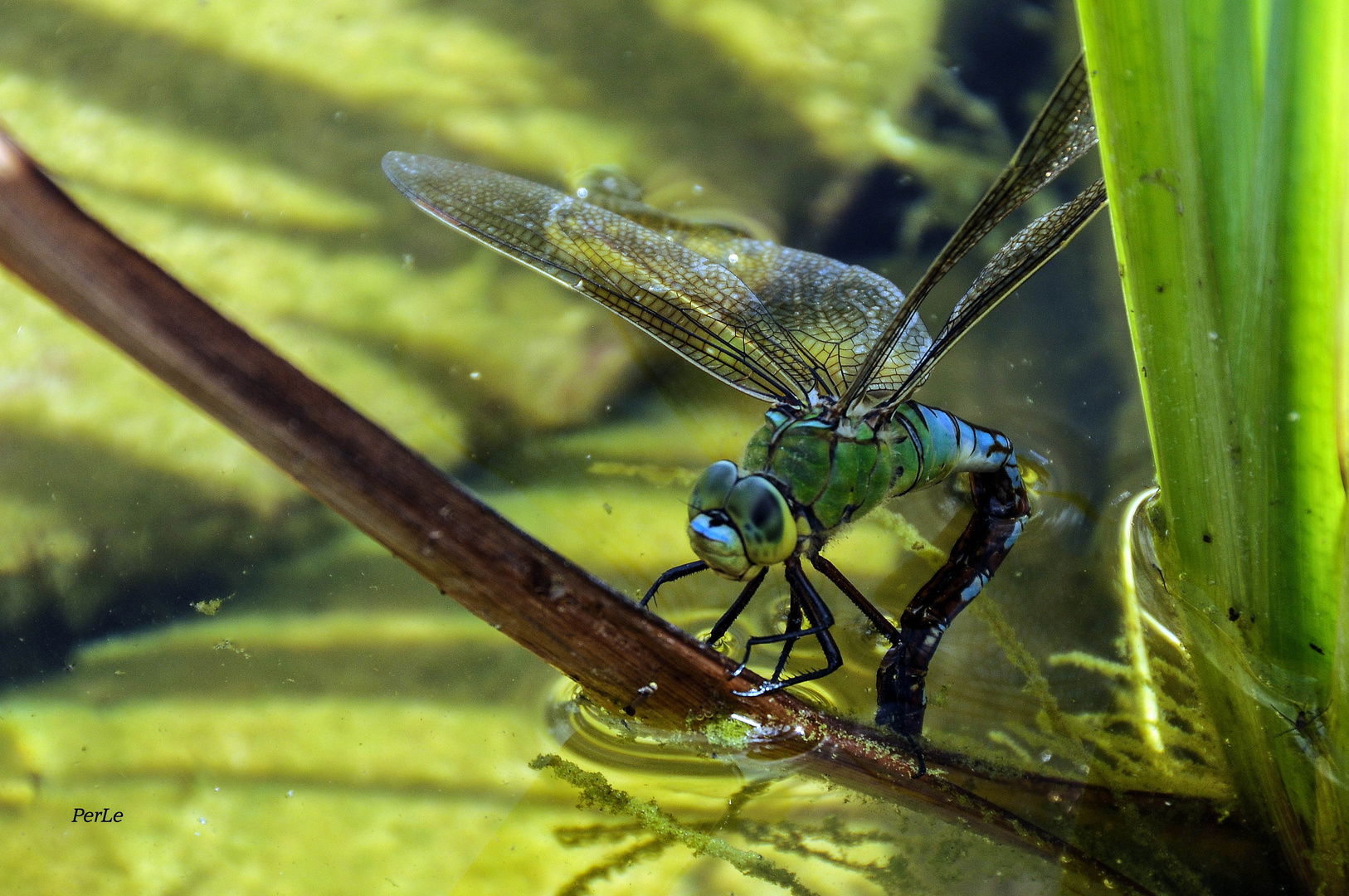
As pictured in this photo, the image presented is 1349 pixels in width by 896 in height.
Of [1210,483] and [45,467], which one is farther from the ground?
[1210,483]

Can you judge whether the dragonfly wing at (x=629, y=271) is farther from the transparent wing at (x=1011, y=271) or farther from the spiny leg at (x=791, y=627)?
the spiny leg at (x=791, y=627)

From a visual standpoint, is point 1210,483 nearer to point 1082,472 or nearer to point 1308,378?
point 1308,378

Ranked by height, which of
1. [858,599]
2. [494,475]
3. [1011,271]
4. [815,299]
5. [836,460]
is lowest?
[494,475]

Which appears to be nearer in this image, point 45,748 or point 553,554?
point 553,554

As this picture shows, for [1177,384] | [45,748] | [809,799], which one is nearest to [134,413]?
[45,748]

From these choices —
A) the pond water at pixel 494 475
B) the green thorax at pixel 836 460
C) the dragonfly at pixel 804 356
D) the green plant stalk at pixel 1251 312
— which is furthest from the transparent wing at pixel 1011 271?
the green plant stalk at pixel 1251 312

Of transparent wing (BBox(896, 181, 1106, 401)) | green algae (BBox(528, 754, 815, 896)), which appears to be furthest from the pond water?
transparent wing (BBox(896, 181, 1106, 401))

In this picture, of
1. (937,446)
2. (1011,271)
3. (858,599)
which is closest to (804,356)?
(937,446)

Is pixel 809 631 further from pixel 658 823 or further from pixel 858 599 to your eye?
pixel 658 823
